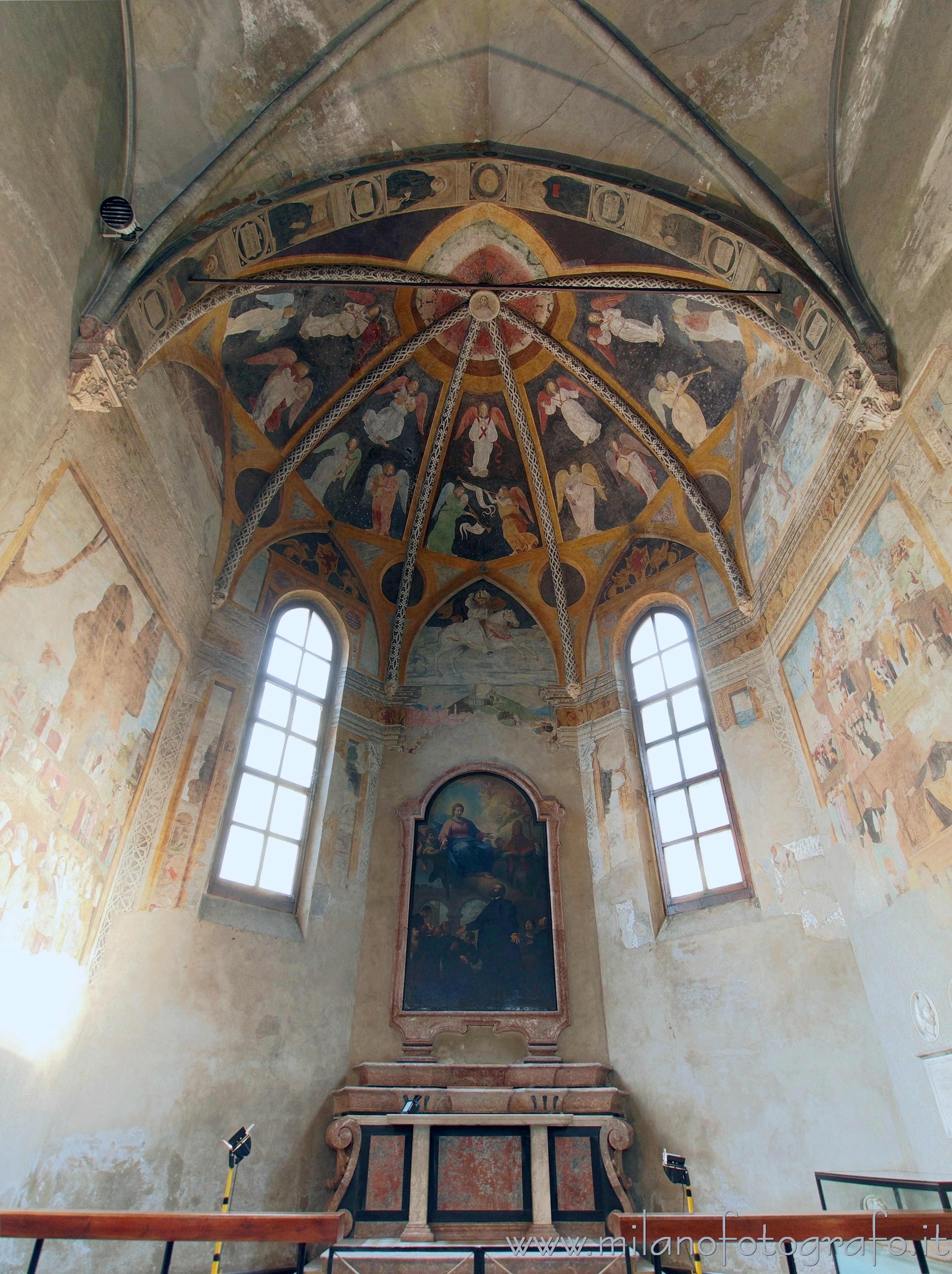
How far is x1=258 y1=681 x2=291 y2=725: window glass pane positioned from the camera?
1084 centimetres

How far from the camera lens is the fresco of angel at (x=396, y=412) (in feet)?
40.6

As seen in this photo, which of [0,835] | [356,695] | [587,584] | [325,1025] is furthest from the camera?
[587,584]

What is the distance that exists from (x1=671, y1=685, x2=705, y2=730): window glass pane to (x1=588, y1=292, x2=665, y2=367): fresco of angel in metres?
4.85

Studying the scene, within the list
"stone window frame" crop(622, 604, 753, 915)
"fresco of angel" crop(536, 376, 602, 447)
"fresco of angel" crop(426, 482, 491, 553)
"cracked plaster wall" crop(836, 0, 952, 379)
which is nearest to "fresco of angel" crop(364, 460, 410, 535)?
"fresco of angel" crop(426, 482, 491, 553)

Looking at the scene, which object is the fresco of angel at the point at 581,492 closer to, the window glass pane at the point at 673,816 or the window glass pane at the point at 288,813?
the window glass pane at the point at 673,816

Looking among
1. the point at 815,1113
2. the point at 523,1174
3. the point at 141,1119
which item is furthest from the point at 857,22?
the point at 141,1119

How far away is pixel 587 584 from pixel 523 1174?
8.15 meters

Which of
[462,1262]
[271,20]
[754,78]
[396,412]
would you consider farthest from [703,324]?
[462,1262]

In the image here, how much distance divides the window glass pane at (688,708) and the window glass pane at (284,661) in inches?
212

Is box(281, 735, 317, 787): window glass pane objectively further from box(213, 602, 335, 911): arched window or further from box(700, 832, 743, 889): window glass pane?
box(700, 832, 743, 889): window glass pane

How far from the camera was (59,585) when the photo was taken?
701 centimetres

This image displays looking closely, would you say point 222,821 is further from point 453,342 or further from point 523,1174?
point 453,342

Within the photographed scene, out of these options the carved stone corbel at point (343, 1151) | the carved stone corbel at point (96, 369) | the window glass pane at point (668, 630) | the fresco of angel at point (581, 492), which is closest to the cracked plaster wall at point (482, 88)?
the carved stone corbel at point (96, 369)

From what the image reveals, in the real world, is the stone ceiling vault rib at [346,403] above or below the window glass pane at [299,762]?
above
